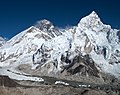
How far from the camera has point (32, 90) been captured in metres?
178

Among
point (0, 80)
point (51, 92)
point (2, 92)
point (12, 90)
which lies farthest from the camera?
point (51, 92)

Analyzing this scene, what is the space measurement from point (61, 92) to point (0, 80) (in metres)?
29.3

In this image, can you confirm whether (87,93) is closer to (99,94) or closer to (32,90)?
(99,94)

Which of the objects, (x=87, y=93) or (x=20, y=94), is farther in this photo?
(x=87, y=93)

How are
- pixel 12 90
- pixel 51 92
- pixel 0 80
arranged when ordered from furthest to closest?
pixel 51 92
pixel 0 80
pixel 12 90

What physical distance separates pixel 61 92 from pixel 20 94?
171 feet

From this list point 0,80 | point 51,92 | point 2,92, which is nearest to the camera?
point 2,92

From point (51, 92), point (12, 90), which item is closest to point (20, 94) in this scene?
point (12, 90)

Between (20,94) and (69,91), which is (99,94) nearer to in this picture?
(69,91)

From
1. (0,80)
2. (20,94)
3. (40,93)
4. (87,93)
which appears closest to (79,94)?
(87,93)

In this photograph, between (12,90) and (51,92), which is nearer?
(12,90)

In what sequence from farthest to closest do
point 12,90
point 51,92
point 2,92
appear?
point 51,92
point 12,90
point 2,92

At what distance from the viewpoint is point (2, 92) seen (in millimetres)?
124875

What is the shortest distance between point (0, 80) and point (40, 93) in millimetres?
18543
